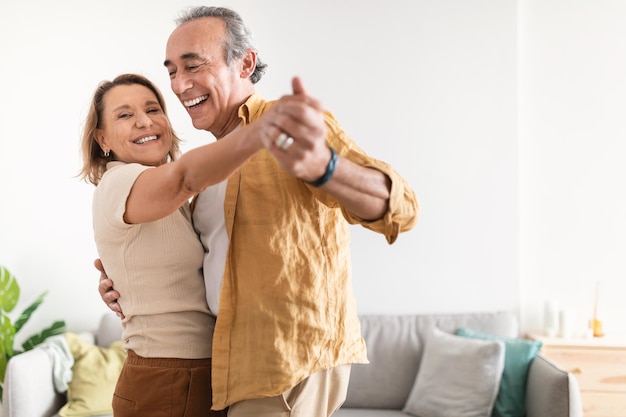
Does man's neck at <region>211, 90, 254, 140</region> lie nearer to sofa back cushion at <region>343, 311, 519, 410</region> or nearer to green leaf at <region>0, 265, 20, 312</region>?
sofa back cushion at <region>343, 311, 519, 410</region>

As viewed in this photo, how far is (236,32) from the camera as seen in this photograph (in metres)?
2.03

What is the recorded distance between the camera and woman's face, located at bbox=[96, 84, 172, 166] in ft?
6.56

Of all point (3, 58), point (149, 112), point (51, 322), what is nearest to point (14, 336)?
point (51, 322)

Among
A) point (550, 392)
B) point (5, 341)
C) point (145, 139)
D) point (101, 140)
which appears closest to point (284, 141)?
point (145, 139)

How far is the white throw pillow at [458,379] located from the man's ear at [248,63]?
2.13 m

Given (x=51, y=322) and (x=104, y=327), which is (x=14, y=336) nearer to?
(x=51, y=322)

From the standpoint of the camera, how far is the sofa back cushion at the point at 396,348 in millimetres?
3910

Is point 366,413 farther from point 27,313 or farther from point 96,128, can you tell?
point 96,128

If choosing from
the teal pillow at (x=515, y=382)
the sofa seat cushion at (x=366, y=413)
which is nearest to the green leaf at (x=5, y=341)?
the sofa seat cushion at (x=366, y=413)

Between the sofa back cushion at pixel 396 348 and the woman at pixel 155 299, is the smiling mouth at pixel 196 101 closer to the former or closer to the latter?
the woman at pixel 155 299

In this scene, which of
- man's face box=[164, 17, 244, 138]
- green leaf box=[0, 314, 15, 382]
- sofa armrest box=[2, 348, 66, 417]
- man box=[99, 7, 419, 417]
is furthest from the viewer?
green leaf box=[0, 314, 15, 382]

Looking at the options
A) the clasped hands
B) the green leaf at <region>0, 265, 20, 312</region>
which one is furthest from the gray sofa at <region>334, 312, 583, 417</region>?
the clasped hands

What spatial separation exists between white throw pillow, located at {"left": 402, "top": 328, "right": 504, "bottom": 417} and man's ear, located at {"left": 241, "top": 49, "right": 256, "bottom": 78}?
83.9 inches

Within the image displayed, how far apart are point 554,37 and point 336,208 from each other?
3052 mm
